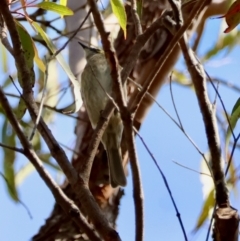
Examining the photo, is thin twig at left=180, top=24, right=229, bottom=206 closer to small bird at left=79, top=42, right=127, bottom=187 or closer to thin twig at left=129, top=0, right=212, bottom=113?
thin twig at left=129, top=0, right=212, bottom=113

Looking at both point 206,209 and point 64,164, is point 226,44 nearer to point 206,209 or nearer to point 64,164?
point 206,209

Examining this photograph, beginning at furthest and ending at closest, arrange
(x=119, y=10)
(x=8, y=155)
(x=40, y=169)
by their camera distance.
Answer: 1. (x=8, y=155)
2. (x=119, y=10)
3. (x=40, y=169)

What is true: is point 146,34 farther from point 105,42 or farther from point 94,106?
point 94,106

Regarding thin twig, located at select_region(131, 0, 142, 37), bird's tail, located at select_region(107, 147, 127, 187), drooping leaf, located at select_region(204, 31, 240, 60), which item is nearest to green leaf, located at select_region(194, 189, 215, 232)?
bird's tail, located at select_region(107, 147, 127, 187)

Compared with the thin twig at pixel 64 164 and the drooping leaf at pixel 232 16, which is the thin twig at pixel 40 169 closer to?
the thin twig at pixel 64 164

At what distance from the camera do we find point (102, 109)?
90.5 inches

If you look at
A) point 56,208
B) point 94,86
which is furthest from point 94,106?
point 56,208

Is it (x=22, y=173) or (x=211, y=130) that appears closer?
(x=211, y=130)

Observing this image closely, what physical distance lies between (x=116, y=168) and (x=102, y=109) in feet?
0.83

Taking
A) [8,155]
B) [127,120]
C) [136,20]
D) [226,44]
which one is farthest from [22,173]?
[127,120]

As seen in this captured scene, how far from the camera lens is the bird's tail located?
2.12 meters

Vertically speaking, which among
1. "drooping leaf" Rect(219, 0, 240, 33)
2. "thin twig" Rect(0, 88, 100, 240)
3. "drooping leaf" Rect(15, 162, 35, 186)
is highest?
"drooping leaf" Rect(15, 162, 35, 186)

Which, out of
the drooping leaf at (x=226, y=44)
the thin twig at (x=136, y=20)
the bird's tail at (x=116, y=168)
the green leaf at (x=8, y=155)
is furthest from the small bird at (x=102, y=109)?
the thin twig at (x=136, y=20)

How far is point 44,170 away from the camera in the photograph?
98 cm
